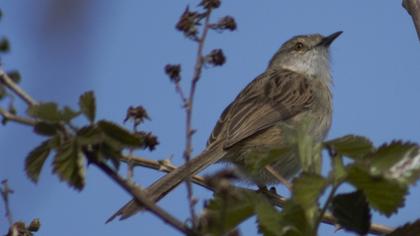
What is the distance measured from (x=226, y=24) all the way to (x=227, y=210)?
1246mm

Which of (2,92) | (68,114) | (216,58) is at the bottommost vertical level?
(68,114)

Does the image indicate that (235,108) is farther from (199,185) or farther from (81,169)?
(81,169)

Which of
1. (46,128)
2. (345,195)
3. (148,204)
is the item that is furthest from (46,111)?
(345,195)

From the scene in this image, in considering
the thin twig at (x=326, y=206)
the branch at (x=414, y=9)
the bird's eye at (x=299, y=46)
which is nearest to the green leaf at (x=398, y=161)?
the thin twig at (x=326, y=206)

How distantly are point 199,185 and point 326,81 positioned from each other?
14.6ft

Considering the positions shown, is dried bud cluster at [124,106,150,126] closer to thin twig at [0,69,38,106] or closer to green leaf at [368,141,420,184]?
thin twig at [0,69,38,106]

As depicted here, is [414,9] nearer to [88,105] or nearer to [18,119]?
[88,105]

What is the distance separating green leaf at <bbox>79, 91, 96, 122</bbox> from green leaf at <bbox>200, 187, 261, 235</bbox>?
415 mm

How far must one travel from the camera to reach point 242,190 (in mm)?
1714

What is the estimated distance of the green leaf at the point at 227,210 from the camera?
1.35 m

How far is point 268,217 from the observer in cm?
161

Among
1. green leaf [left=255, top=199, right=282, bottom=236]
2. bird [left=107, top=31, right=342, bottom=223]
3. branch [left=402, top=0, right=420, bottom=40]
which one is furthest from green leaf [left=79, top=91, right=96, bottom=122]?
bird [left=107, top=31, right=342, bottom=223]

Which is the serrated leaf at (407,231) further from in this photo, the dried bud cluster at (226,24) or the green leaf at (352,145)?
the dried bud cluster at (226,24)

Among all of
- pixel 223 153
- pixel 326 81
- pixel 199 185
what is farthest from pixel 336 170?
pixel 326 81
